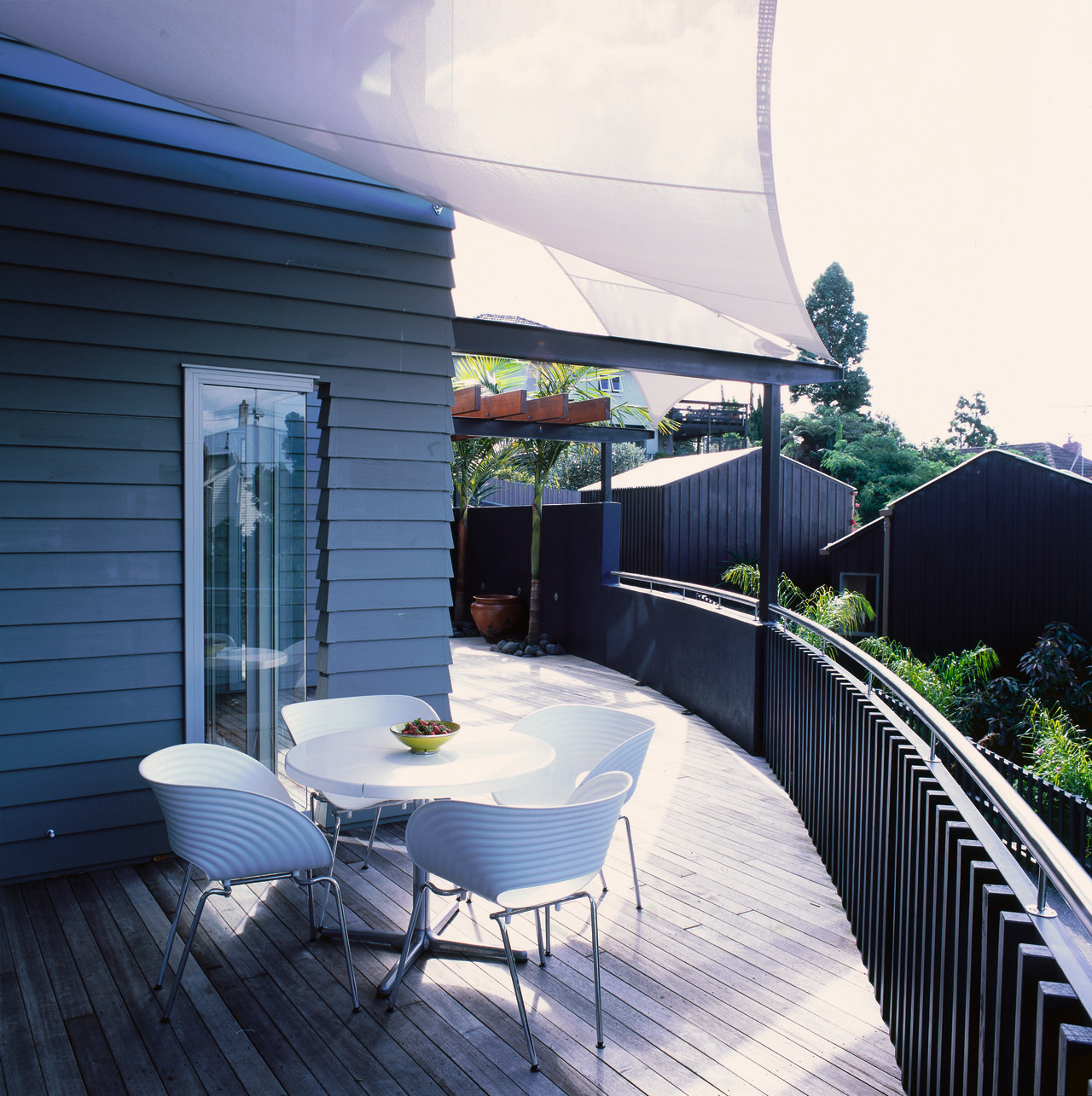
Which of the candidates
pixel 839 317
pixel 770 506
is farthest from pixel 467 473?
pixel 839 317

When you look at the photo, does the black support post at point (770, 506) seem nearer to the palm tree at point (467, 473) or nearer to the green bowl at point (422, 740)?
the green bowl at point (422, 740)

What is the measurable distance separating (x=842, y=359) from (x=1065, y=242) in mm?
10442

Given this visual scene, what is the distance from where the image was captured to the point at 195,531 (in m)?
3.85

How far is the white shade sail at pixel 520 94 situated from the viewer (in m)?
2.22

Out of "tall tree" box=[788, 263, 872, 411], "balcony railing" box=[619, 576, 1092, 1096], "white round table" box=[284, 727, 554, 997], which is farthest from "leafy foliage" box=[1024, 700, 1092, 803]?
"tall tree" box=[788, 263, 872, 411]

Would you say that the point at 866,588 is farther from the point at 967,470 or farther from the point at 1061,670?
the point at 1061,670

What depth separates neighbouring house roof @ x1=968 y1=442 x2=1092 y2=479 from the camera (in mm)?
30531

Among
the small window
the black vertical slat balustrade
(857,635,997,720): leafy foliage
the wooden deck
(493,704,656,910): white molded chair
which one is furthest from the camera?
the small window

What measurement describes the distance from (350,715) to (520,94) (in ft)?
8.00

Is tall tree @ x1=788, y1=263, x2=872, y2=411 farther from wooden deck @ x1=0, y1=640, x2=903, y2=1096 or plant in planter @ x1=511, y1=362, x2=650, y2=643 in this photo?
wooden deck @ x1=0, y1=640, x2=903, y2=1096

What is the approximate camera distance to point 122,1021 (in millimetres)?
2588

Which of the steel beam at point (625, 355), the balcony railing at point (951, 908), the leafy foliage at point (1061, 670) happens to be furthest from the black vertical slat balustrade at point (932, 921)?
the leafy foliage at point (1061, 670)

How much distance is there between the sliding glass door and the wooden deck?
74 cm

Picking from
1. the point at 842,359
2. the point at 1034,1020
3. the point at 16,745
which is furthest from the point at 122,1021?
the point at 842,359
